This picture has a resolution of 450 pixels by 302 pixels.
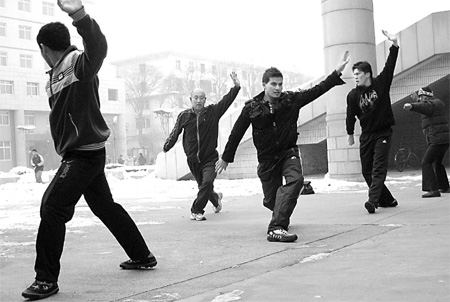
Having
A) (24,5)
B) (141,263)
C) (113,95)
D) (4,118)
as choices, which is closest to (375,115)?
(141,263)

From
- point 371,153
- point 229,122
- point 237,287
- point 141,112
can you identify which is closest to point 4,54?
point 141,112

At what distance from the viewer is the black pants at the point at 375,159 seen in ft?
26.7

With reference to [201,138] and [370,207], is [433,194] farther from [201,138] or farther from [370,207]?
[201,138]

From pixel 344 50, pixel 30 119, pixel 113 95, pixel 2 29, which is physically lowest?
pixel 344 50

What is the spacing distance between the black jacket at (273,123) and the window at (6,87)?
53725 mm

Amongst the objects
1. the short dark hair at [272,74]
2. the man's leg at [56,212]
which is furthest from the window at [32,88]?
the man's leg at [56,212]

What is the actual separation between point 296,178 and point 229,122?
13965mm

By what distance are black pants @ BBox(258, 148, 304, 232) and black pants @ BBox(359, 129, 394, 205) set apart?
1.92 m

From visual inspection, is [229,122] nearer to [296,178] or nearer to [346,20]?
[346,20]

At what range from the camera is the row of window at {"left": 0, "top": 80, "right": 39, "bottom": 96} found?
56469 mm

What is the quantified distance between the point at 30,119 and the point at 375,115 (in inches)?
2089

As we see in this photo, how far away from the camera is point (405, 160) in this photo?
67.8 feet

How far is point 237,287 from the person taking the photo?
4043 mm

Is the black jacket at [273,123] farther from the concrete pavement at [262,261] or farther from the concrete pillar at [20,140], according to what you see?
the concrete pillar at [20,140]
